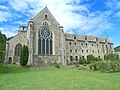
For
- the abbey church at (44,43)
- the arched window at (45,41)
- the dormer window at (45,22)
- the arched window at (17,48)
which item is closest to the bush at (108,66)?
the abbey church at (44,43)

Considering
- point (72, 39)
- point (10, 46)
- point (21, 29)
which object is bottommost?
point (10, 46)

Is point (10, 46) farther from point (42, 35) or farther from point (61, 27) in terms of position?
point (61, 27)

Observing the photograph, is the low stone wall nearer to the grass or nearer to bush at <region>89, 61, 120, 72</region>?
bush at <region>89, 61, 120, 72</region>

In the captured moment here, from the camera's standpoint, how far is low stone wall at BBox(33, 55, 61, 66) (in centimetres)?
3681

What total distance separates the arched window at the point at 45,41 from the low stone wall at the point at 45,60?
1362mm

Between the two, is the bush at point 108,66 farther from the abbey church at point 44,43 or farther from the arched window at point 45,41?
the arched window at point 45,41

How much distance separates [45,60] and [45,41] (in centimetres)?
560

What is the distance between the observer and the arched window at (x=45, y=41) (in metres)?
38.6

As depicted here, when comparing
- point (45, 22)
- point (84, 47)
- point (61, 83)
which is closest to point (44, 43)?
point (45, 22)

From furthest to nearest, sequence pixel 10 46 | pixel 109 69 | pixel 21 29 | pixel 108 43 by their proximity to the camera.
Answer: pixel 108 43 < pixel 21 29 < pixel 10 46 < pixel 109 69

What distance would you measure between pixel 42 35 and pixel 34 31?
104 inches

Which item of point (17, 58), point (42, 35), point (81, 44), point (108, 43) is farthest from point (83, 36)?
point (17, 58)

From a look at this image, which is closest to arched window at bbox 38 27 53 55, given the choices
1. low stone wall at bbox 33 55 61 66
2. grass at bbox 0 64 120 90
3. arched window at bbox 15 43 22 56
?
low stone wall at bbox 33 55 61 66

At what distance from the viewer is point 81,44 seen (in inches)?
1986
